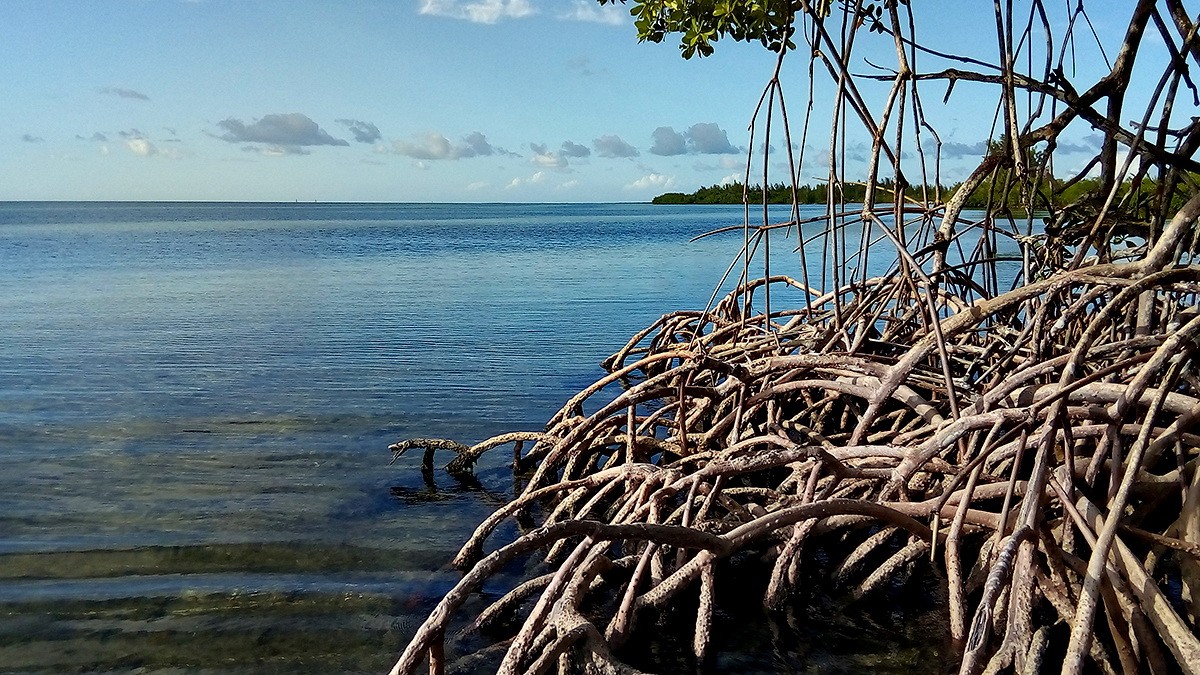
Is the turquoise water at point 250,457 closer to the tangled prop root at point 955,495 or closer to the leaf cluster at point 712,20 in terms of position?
the tangled prop root at point 955,495

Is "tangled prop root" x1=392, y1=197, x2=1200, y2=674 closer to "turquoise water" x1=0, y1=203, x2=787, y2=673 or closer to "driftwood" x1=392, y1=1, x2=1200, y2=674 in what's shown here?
"driftwood" x1=392, y1=1, x2=1200, y2=674

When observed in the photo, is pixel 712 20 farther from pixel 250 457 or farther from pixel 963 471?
pixel 250 457

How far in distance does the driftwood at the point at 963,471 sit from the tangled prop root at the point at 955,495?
11mm

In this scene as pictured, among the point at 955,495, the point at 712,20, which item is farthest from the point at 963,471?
the point at 712,20

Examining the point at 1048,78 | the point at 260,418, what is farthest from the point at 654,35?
the point at 260,418

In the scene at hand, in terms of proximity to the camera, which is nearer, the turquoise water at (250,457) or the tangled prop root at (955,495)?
the tangled prop root at (955,495)

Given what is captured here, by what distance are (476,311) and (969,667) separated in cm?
1275

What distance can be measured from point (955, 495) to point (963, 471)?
0.31m

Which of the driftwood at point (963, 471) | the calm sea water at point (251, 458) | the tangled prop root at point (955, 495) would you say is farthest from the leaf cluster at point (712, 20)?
the calm sea water at point (251, 458)

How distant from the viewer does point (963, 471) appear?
10.3 ft

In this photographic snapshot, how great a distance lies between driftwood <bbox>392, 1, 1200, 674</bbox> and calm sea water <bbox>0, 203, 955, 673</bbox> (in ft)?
2.46

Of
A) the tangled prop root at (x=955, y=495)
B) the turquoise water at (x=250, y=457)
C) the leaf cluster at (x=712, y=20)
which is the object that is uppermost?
the leaf cluster at (x=712, y=20)

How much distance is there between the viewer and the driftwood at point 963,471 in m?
2.74

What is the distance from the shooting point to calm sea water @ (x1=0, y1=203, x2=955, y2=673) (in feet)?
13.3
